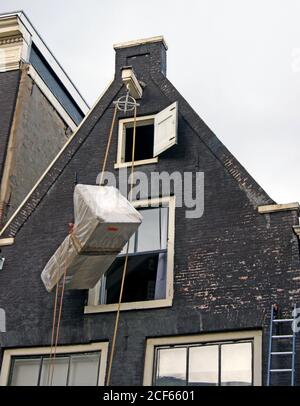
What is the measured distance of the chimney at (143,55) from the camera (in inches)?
605

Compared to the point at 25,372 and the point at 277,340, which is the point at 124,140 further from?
the point at 277,340

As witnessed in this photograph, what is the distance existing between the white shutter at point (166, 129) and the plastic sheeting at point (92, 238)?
2.04m

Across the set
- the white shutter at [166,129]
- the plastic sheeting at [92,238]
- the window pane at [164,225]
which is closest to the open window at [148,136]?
the white shutter at [166,129]

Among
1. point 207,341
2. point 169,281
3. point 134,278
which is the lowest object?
point 207,341

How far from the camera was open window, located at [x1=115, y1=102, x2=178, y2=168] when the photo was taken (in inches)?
547

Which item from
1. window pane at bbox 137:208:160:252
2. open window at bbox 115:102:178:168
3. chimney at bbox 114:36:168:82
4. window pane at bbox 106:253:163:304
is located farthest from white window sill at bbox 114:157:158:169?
chimney at bbox 114:36:168:82

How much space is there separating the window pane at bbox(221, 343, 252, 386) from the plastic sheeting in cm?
240

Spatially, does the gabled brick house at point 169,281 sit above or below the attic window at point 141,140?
below

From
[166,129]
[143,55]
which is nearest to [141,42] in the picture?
[143,55]

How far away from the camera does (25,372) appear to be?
12641mm

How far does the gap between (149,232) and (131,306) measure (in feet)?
5.01

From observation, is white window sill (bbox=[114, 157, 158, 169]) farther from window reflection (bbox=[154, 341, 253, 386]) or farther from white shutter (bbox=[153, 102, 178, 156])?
window reflection (bbox=[154, 341, 253, 386])

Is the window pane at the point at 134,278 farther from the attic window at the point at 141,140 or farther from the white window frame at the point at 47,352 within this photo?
the attic window at the point at 141,140
